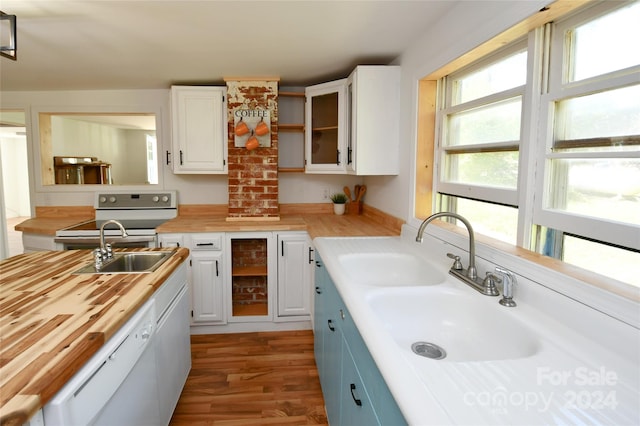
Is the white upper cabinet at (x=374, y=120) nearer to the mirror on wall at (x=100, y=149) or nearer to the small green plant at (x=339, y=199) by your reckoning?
the small green plant at (x=339, y=199)

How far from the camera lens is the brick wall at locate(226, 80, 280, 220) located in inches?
119

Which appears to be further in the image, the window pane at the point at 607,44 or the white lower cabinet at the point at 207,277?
the white lower cabinet at the point at 207,277

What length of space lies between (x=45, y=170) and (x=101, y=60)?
167cm

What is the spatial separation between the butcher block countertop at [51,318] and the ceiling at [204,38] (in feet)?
4.14

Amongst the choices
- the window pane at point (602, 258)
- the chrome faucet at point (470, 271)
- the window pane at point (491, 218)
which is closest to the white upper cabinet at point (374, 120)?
the window pane at point (491, 218)

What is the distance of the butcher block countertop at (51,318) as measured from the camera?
824 millimetres

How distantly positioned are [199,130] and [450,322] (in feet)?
8.65

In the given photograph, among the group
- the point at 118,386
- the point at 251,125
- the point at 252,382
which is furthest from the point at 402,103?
the point at 118,386

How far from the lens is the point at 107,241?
2840 millimetres

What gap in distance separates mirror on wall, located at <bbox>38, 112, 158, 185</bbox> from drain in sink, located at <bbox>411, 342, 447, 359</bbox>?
3.90 m

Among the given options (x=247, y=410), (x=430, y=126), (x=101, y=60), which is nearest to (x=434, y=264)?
(x=430, y=126)

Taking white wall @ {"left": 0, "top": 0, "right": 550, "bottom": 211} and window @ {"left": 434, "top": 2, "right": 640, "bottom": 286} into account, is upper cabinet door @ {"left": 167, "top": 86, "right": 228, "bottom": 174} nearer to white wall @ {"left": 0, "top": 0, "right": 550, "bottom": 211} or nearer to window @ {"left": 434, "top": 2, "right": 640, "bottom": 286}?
white wall @ {"left": 0, "top": 0, "right": 550, "bottom": 211}

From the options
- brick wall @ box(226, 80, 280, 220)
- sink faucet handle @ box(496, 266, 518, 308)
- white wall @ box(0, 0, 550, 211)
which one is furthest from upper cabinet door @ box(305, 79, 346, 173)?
sink faucet handle @ box(496, 266, 518, 308)

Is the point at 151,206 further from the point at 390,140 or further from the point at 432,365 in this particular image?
the point at 432,365
